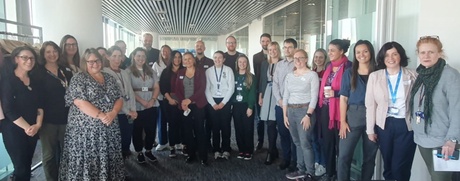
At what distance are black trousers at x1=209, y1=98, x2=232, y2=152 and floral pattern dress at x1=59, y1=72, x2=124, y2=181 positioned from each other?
1.52 meters

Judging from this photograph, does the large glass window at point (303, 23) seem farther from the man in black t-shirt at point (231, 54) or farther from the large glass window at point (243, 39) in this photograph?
the large glass window at point (243, 39)

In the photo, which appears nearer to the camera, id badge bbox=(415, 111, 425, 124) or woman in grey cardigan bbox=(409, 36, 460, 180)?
woman in grey cardigan bbox=(409, 36, 460, 180)

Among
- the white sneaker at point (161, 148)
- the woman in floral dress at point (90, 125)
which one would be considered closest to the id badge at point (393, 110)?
the woman in floral dress at point (90, 125)

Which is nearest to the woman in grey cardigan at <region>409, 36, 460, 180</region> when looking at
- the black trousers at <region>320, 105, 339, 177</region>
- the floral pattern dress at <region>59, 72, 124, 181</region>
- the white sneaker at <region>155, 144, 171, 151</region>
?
the black trousers at <region>320, 105, 339, 177</region>

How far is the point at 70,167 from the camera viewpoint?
3186 mm

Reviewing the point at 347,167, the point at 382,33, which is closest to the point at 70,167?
the point at 347,167

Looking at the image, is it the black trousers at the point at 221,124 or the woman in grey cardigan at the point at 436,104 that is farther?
the black trousers at the point at 221,124

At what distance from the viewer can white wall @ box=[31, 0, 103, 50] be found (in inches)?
168

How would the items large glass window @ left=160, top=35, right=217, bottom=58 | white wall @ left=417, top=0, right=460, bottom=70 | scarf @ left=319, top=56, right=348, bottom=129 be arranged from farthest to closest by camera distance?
large glass window @ left=160, top=35, right=217, bottom=58 < scarf @ left=319, top=56, right=348, bottom=129 < white wall @ left=417, top=0, right=460, bottom=70

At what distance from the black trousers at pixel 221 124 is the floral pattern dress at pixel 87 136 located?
152cm

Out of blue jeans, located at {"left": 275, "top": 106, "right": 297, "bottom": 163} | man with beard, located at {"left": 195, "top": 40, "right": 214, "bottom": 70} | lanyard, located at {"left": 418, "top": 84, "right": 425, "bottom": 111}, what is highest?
man with beard, located at {"left": 195, "top": 40, "right": 214, "bottom": 70}

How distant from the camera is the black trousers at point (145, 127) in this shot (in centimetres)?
443

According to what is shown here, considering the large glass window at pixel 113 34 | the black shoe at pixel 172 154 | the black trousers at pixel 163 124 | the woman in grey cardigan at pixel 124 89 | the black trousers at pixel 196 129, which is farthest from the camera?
the large glass window at pixel 113 34

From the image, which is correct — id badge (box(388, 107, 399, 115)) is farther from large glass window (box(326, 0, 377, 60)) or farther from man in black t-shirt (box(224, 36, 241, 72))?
man in black t-shirt (box(224, 36, 241, 72))
